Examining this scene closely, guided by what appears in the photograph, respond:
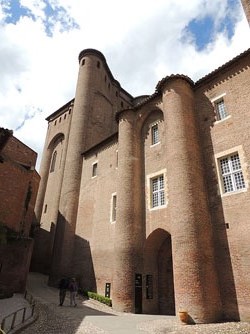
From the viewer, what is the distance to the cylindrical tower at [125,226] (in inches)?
597

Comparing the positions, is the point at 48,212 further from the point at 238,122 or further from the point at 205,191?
the point at 238,122

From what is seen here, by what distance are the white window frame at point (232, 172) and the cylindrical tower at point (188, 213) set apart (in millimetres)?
1004

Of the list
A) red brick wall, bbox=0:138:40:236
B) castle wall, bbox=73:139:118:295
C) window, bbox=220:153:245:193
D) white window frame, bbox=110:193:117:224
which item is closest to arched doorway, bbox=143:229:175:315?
castle wall, bbox=73:139:118:295

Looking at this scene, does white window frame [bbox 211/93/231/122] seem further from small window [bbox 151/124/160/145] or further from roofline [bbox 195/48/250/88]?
small window [bbox 151/124/160/145]

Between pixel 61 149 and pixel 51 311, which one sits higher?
pixel 61 149

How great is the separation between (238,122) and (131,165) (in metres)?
7.61

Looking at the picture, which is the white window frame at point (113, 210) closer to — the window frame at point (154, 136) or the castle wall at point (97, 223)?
the castle wall at point (97, 223)

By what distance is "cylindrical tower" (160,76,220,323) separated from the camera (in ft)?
39.1

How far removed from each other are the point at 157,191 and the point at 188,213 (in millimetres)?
4019

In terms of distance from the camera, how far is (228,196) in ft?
44.0

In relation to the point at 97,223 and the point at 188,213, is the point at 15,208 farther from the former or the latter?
the point at 188,213

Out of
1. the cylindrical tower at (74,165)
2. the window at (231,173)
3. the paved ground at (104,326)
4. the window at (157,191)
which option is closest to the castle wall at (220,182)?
the window at (231,173)

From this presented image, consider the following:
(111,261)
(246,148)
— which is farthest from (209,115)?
(111,261)

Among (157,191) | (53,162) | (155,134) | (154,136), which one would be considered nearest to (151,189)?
(157,191)
